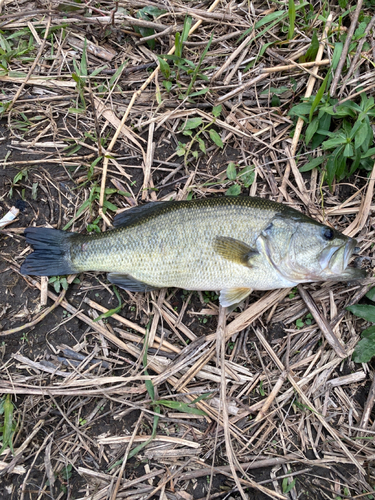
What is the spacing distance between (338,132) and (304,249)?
141 cm

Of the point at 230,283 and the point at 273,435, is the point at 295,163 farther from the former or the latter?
the point at 273,435

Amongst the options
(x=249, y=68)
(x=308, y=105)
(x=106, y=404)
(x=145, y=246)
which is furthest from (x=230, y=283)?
(x=249, y=68)

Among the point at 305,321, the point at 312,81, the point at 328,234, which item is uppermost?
the point at 312,81

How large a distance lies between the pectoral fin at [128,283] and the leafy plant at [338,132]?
2184 millimetres

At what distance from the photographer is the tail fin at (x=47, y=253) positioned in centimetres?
345

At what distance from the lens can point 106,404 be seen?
3.50 metres

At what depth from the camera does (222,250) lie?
3.21 meters

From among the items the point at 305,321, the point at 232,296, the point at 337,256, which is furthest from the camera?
the point at 305,321

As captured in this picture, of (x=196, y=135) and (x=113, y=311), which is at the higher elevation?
(x=196, y=135)

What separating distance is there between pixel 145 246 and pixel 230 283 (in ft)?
3.09

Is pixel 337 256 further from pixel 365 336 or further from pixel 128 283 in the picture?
pixel 128 283

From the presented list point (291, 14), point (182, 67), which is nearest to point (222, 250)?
point (182, 67)

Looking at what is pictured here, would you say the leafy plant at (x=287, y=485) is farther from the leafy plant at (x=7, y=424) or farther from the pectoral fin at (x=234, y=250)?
the leafy plant at (x=7, y=424)

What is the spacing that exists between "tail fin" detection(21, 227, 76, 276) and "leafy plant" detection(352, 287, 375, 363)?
303cm
